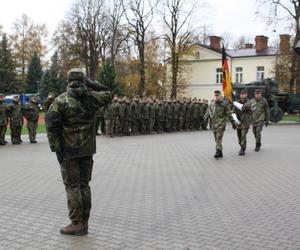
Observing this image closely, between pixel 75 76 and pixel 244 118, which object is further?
pixel 244 118

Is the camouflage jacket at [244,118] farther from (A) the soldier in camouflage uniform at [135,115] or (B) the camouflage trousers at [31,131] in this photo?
(A) the soldier in camouflage uniform at [135,115]

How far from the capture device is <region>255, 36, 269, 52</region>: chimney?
67.4 metres

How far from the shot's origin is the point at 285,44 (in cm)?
5403

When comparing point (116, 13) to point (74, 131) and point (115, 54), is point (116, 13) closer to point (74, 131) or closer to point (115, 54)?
point (115, 54)

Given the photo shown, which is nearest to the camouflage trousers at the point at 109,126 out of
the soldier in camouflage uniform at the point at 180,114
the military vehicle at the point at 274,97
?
the soldier in camouflage uniform at the point at 180,114

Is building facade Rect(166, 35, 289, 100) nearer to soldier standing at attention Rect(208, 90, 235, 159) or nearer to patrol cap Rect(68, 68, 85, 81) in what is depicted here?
soldier standing at attention Rect(208, 90, 235, 159)

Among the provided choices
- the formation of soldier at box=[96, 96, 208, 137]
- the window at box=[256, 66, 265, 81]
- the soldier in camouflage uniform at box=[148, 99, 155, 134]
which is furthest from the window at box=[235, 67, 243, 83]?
the soldier in camouflage uniform at box=[148, 99, 155, 134]

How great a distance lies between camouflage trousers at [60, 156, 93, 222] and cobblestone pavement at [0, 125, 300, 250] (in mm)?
298

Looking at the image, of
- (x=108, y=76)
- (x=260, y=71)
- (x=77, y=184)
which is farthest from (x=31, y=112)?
(x=260, y=71)

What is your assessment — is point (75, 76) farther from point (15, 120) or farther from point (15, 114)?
point (15, 114)

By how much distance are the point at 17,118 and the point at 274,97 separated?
2057cm

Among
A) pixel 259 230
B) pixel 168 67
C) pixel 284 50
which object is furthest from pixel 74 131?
pixel 168 67

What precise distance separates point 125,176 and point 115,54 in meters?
46.6

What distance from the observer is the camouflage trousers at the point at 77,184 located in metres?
6.25
